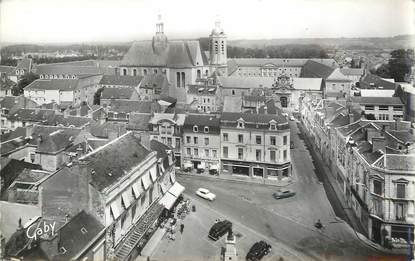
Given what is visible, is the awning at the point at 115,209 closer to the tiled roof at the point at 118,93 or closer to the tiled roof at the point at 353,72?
the tiled roof at the point at 118,93

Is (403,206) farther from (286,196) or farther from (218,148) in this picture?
(218,148)

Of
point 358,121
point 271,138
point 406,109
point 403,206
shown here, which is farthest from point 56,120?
point 406,109

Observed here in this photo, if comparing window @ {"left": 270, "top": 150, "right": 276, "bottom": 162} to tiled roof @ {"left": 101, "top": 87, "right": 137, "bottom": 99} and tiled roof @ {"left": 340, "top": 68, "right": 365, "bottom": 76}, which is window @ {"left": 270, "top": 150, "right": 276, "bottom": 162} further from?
tiled roof @ {"left": 340, "top": 68, "right": 365, "bottom": 76}

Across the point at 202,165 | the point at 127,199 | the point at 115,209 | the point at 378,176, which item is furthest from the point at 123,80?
the point at 378,176

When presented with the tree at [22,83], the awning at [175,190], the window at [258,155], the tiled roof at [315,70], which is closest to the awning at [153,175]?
the awning at [175,190]

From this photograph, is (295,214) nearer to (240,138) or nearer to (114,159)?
(240,138)

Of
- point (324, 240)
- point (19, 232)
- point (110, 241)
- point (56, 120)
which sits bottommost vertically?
point (324, 240)

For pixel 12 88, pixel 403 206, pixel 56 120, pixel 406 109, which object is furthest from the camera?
pixel 12 88
